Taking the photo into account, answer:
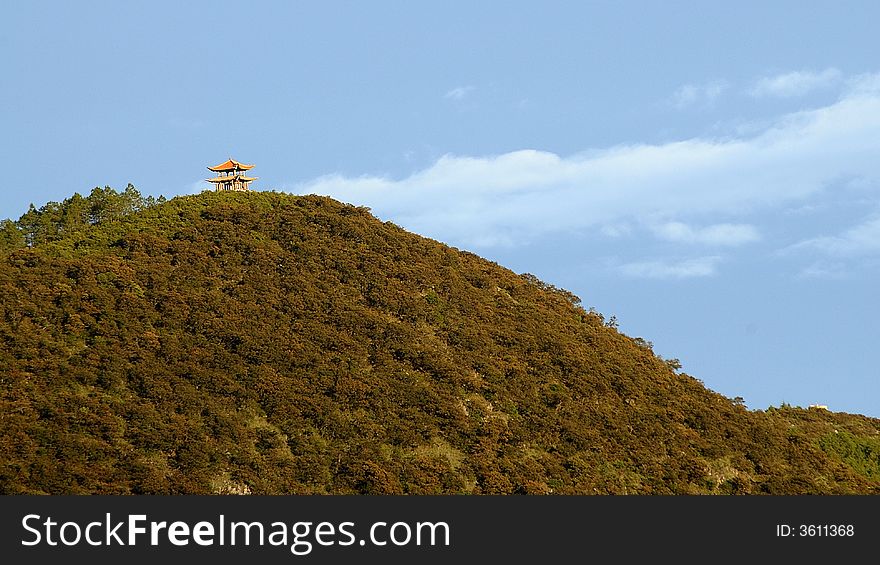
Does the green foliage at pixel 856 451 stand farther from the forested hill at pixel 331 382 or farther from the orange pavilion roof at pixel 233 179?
the orange pavilion roof at pixel 233 179

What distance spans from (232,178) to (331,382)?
2885cm

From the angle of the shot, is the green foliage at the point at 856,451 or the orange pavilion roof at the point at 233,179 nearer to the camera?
the green foliage at the point at 856,451

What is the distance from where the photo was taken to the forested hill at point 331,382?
40.5 metres

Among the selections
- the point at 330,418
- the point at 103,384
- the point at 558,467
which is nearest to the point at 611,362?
the point at 558,467

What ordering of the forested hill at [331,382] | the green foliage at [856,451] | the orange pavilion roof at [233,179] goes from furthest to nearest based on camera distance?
1. the orange pavilion roof at [233,179]
2. the green foliage at [856,451]
3. the forested hill at [331,382]

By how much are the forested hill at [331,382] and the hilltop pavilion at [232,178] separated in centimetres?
782

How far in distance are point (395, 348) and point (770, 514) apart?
2110 cm

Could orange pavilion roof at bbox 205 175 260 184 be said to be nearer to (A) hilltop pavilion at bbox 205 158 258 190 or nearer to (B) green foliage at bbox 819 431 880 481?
(A) hilltop pavilion at bbox 205 158 258 190

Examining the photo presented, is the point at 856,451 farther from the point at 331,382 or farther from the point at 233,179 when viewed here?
the point at 233,179

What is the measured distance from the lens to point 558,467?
144 ft

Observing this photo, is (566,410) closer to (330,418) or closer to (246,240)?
(330,418)

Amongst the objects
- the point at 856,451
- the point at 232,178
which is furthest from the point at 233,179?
the point at 856,451

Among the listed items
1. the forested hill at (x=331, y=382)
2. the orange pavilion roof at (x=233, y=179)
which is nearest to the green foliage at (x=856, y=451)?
the forested hill at (x=331, y=382)

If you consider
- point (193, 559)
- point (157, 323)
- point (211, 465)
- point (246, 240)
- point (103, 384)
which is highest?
point (246, 240)
